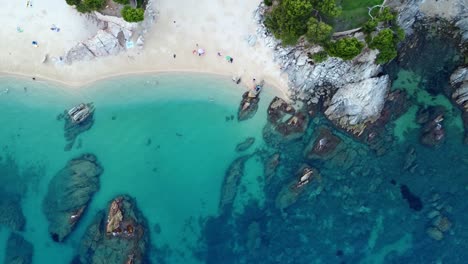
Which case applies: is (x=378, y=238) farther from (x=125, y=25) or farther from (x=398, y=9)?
(x=125, y=25)

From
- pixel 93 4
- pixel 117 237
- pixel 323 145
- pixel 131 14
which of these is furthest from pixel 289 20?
pixel 117 237

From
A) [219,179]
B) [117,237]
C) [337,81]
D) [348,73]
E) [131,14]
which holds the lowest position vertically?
[117,237]

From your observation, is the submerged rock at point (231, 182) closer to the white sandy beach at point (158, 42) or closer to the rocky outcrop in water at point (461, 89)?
the white sandy beach at point (158, 42)

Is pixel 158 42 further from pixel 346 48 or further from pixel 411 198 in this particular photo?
pixel 411 198

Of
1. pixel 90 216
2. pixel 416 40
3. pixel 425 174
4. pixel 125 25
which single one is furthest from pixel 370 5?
pixel 90 216

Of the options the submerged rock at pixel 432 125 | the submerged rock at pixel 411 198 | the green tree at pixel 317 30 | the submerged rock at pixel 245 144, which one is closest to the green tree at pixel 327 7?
the green tree at pixel 317 30
